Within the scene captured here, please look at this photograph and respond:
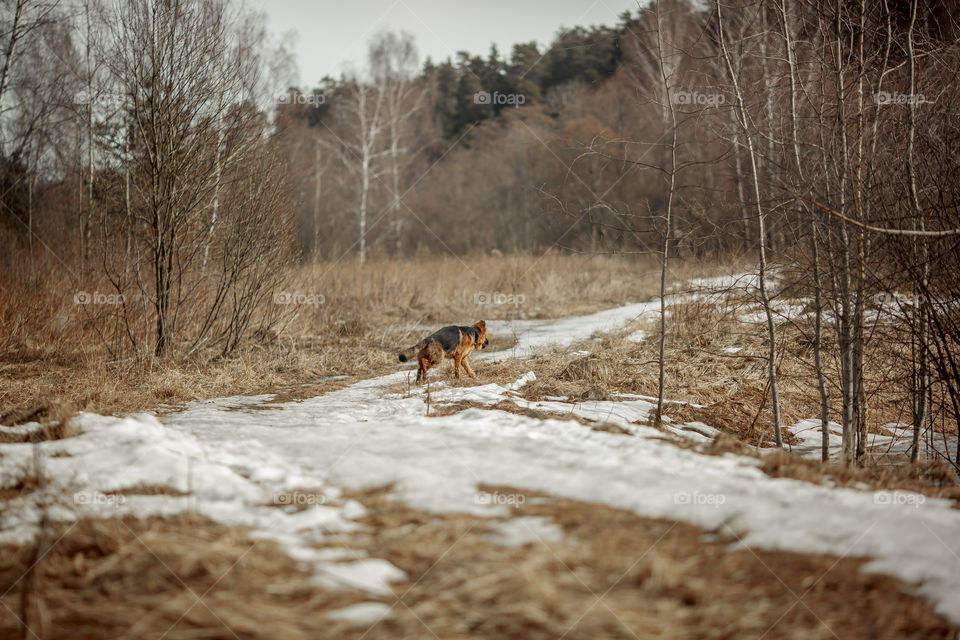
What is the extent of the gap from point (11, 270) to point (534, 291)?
441 inches

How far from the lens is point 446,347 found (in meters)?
6.41

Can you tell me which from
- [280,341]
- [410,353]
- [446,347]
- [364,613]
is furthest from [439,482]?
[280,341]

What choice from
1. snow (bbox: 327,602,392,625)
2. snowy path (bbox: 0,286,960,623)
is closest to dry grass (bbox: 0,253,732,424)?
snowy path (bbox: 0,286,960,623)

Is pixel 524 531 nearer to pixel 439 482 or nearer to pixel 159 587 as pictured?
pixel 439 482

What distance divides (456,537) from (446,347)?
14.3ft

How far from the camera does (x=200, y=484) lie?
254cm

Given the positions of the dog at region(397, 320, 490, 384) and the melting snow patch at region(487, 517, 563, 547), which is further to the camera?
the dog at region(397, 320, 490, 384)

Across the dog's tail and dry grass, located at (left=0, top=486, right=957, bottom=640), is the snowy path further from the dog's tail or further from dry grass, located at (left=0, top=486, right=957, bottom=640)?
the dog's tail

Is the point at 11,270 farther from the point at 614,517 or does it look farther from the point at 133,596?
the point at 614,517

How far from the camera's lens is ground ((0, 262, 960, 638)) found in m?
1.63

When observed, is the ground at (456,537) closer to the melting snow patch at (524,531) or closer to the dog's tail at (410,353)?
the melting snow patch at (524,531)

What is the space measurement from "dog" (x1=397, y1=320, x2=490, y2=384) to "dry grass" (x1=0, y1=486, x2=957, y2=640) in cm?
410

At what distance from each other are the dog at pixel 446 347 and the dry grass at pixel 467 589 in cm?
410

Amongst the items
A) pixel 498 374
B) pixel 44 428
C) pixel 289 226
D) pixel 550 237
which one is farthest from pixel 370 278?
pixel 550 237
